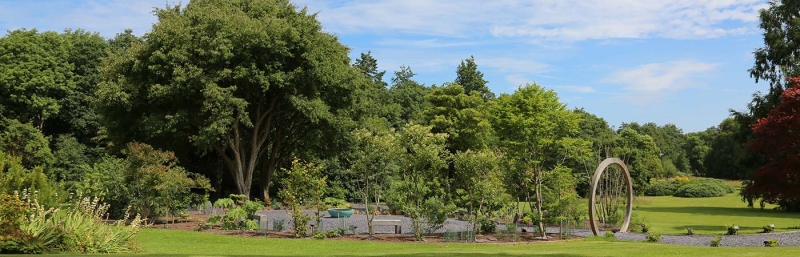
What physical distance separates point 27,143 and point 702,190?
52442mm

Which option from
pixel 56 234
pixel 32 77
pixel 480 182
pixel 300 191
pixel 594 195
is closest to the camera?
pixel 56 234

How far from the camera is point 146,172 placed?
834 inches

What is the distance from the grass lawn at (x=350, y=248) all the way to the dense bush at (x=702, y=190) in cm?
4229

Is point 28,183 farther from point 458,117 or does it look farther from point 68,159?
point 458,117

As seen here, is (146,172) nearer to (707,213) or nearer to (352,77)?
(352,77)

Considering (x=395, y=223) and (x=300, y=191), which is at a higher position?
(x=300, y=191)

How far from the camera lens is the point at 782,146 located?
23.0 m

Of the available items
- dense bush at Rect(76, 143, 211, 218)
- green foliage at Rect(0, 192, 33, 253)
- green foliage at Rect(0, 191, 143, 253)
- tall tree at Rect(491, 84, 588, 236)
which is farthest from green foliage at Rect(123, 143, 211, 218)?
tall tree at Rect(491, 84, 588, 236)

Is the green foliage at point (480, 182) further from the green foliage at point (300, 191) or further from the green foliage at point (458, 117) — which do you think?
the green foliage at point (458, 117)

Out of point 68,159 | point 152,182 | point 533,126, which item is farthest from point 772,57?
point 68,159

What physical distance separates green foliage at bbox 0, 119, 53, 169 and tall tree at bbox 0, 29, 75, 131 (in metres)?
1.47

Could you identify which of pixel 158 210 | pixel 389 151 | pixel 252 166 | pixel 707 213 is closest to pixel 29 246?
pixel 389 151

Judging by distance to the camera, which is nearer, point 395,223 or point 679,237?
point 679,237

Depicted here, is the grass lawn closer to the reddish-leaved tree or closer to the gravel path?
the gravel path
